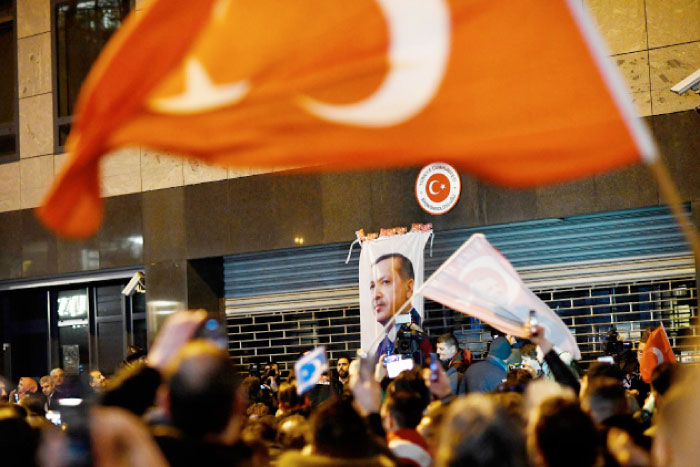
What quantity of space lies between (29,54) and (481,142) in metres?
15.4

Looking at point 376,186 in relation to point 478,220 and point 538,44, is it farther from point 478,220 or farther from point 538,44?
point 538,44

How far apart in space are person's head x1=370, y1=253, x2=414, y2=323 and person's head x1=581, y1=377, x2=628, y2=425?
28.1 feet

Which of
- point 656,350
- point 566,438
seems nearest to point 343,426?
point 566,438

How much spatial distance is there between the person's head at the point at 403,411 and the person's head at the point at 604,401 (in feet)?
3.00

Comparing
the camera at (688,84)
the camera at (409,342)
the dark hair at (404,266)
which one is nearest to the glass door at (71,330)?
the dark hair at (404,266)

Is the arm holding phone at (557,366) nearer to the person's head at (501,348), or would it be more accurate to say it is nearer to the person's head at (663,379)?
the person's head at (663,379)

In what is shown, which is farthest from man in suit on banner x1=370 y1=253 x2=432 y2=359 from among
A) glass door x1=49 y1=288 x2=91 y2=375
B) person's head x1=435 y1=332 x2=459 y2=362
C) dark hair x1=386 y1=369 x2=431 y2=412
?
glass door x1=49 y1=288 x2=91 y2=375

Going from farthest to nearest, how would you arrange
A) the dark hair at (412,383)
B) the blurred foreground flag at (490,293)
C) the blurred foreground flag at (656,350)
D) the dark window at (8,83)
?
the dark window at (8,83) → the blurred foreground flag at (656,350) → the blurred foreground flag at (490,293) → the dark hair at (412,383)

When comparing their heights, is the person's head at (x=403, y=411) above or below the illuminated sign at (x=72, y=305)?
below

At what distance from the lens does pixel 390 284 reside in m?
13.8

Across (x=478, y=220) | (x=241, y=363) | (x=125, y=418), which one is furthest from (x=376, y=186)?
(x=125, y=418)

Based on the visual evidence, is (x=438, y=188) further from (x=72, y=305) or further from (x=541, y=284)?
(x=72, y=305)

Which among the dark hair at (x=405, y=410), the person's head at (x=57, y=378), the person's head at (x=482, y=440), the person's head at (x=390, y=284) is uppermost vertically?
the person's head at (x=390, y=284)

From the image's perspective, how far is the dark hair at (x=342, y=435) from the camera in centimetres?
383
